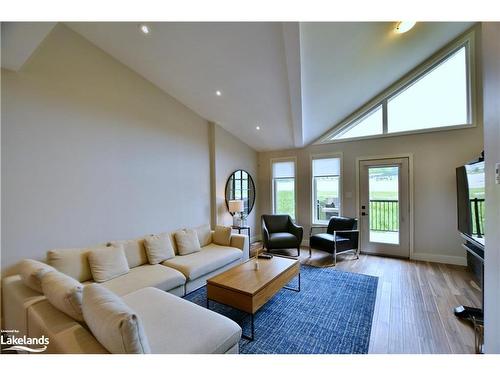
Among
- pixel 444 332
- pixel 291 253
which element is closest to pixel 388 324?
pixel 444 332

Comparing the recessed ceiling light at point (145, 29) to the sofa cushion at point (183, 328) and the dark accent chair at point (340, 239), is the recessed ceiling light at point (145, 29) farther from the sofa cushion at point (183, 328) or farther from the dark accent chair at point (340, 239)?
the dark accent chair at point (340, 239)

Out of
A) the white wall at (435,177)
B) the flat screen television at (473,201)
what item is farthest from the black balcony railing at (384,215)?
the flat screen television at (473,201)

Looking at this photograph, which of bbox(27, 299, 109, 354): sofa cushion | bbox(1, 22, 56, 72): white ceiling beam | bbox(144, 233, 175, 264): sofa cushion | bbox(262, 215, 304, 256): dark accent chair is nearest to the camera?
bbox(27, 299, 109, 354): sofa cushion

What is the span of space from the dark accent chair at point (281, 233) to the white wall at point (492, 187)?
9.91ft

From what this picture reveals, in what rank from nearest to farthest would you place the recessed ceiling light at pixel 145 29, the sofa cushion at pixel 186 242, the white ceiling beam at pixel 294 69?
1. the white ceiling beam at pixel 294 69
2. the recessed ceiling light at pixel 145 29
3. the sofa cushion at pixel 186 242

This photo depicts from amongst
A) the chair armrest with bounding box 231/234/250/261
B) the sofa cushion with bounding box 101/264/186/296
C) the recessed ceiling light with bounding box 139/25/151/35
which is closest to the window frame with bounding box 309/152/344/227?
the chair armrest with bounding box 231/234/250/261

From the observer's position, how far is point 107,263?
2.43 metres

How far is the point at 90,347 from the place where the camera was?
1146 millimetres

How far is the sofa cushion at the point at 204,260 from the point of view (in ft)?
9.17

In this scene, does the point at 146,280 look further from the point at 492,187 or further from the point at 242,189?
the point at 242,189

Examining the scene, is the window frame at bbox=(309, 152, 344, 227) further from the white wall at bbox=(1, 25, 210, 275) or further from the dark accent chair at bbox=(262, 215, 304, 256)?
the white wall at bbox=(1, 25, 210, 275)

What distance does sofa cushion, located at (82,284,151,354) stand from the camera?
1016mm

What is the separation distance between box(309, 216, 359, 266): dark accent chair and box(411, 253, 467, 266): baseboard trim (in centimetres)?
109
